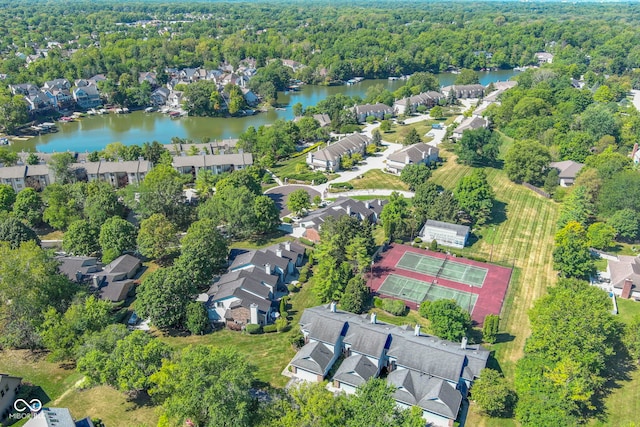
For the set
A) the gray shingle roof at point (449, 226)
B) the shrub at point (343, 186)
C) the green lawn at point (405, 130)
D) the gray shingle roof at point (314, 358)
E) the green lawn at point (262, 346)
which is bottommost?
the green lawn at point (405, 130)

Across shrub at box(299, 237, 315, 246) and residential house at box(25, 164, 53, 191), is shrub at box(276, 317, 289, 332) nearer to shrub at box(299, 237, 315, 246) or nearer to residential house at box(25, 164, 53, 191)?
shrub at box(299, 237, 315, 246)

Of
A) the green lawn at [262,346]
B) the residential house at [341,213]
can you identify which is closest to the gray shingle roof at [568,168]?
the residential house at [341,213]

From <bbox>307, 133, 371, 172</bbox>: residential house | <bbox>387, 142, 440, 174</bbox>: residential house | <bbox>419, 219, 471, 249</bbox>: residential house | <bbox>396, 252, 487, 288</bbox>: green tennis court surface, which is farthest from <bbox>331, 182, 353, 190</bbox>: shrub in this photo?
<bbox>396, 252, 487, 288</bbox>: green tennis court surface

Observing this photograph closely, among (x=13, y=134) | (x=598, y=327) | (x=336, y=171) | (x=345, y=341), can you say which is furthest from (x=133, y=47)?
(x=598, y=327)

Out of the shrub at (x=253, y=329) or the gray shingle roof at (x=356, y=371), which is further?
the shrub at (x=253, y=329)

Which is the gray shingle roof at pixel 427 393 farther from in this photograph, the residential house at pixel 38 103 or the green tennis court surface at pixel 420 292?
the residential house at pixel 38 103
